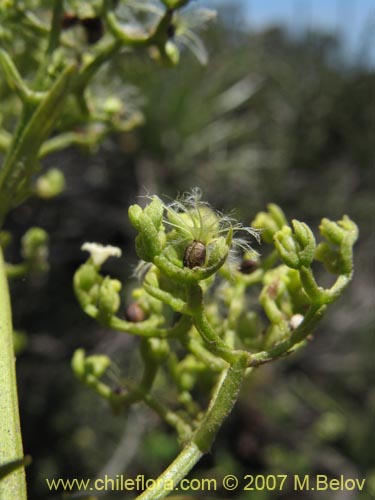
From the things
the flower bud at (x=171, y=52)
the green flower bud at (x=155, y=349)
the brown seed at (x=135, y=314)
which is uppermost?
the flower bud at (x=171, y=52)

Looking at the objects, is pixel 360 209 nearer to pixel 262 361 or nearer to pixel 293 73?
pixel 293 73

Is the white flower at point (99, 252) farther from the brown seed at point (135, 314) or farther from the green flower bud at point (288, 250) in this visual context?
the green flower bud at point (288, 250)

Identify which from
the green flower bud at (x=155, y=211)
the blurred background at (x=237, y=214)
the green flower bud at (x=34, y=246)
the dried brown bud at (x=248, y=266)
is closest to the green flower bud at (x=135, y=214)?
the green flower bud at (x=155, y=211)

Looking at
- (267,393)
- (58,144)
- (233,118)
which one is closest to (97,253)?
(58,144)

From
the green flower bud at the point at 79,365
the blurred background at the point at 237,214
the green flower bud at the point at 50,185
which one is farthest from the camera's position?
the blurred background at the point at 237,214

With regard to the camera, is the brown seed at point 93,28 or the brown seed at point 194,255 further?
the brown seed at point 93,28

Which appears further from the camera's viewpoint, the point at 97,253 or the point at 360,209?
the point at 360,209
